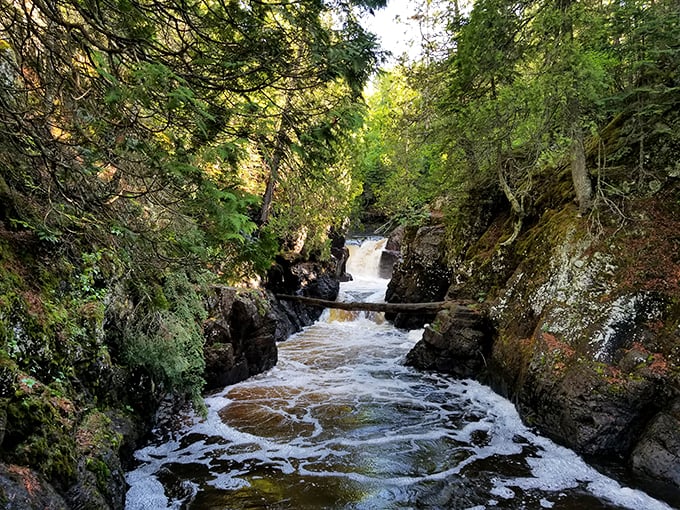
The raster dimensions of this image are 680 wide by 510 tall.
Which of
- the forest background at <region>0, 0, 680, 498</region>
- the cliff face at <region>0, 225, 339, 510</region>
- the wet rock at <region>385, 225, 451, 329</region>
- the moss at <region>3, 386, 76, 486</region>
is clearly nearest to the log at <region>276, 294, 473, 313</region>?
the forest background at <region>0, 0, 680, 498</region>

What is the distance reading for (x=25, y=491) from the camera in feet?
7.91

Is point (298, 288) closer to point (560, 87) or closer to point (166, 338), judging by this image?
point (166, 338)

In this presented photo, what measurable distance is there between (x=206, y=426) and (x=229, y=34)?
592 cm

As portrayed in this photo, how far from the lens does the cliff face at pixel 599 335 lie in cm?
511

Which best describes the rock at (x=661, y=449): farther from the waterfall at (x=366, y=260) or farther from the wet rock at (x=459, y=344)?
the waterfall at (x=366, y=260)

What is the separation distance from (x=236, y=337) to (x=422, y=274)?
8.12m

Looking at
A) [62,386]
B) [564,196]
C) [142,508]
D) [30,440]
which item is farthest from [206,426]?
[564,196]

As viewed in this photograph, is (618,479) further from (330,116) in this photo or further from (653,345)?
(330,116)

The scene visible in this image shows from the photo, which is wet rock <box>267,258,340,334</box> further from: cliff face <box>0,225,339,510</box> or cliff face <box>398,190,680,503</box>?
cliff face <box>398,190,680,503</box>

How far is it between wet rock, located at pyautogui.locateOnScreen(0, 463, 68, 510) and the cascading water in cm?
186

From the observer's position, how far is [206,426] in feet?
21.1

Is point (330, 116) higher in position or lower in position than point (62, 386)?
higher

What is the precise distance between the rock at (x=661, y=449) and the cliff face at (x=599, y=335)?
0.01 m

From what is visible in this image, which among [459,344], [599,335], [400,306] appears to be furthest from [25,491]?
[400,306]
